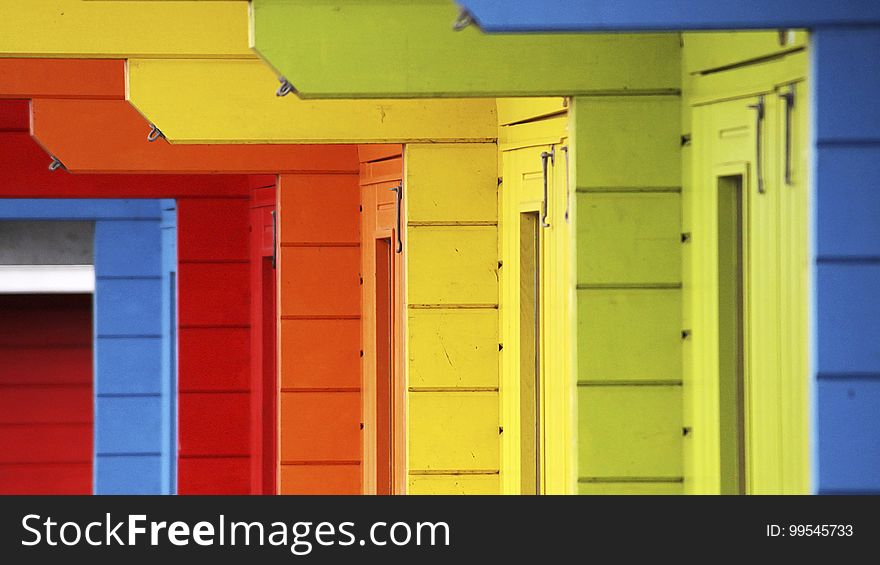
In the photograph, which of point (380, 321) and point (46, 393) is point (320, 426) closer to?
point (380, 321)

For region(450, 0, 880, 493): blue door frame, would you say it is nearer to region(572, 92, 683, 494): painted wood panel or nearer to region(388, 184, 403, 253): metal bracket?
region(572, 92, 683, 494): painted wood panel

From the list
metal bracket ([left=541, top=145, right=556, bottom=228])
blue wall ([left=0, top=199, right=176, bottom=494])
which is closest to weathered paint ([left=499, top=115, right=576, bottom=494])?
metal bracket ([left=541, top=145, right=556, bottom=228])

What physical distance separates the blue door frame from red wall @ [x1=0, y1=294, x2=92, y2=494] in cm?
1386

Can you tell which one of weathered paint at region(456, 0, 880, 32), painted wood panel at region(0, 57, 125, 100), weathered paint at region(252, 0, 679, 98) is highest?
painted wood panel at region(0, 57, 125, 100)

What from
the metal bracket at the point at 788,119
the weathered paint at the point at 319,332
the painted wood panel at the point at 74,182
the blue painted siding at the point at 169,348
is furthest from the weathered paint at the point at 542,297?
the blue painted siding at the point at 169,348

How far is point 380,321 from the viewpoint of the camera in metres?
8.80

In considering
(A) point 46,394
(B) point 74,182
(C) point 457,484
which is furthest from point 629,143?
(A) point 46,394

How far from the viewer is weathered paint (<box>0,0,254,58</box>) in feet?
21.9

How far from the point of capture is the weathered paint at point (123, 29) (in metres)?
6.67

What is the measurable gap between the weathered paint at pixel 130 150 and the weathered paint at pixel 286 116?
1494 millimetres

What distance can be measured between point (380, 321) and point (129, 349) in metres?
5.15

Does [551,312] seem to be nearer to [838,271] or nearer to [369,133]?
[369,133]
